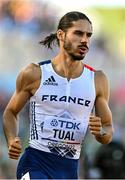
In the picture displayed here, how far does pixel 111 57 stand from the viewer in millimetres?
13984

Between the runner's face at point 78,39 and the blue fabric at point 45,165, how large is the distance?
0.95 m

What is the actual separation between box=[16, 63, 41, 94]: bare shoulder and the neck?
201 mm

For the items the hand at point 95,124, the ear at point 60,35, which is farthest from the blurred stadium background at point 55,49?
the hand at point 95,124

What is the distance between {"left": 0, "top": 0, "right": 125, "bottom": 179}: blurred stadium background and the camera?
43.2 feet

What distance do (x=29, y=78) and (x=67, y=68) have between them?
15.3 inches

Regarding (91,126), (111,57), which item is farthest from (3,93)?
(91,126)

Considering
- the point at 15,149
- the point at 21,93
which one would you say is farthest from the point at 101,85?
the point at 15,149

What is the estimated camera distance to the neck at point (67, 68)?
6473 mm

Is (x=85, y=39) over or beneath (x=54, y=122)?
over

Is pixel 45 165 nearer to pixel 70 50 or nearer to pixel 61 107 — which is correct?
pixel 61 107

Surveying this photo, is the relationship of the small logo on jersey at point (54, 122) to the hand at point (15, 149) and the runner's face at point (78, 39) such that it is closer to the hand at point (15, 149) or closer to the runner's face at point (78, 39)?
the hand at point (15, 149)

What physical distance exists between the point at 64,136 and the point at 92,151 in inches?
248

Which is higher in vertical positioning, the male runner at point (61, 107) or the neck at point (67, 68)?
the neck at point (67, 68)

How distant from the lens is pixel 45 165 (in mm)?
6223
